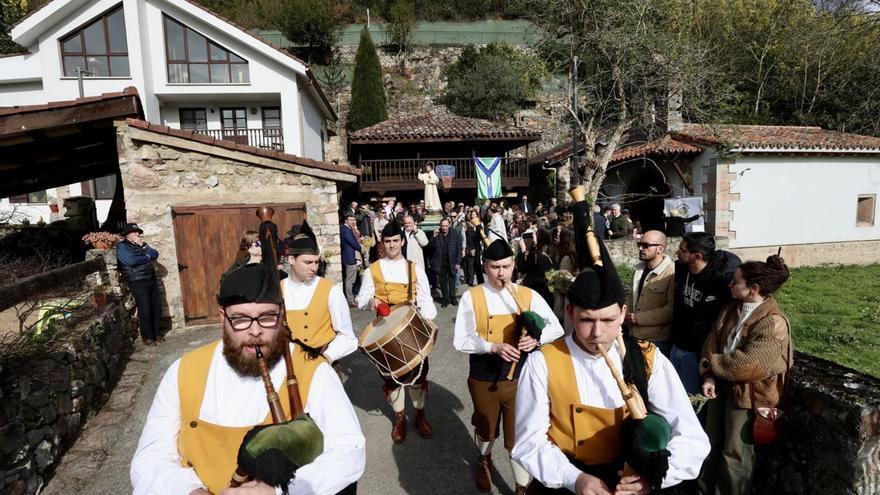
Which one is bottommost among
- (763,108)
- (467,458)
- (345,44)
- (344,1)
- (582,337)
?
(467,458)

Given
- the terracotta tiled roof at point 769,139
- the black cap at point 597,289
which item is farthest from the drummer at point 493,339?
the terracotta tiled roof at point 769,139

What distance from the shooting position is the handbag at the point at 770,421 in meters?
2.94

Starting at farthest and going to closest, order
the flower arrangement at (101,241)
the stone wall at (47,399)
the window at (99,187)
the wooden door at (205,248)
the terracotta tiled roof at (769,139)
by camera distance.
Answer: the window at (99,187) < the terracotta tiled roof at (769,139) < the wooden door at (205,248) < the flower arrangement at (101,241) < the stone wall at (47,399)

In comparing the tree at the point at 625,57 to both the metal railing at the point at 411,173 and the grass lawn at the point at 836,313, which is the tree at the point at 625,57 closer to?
the grass lawn at the point at 836,313

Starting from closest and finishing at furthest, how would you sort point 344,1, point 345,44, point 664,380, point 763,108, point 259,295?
1. point 259,295
2. point 664,380
3. point 763,108
4. point 345,44
5. point 344,1

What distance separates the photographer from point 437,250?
9492mm

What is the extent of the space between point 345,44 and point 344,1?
27.7 ft

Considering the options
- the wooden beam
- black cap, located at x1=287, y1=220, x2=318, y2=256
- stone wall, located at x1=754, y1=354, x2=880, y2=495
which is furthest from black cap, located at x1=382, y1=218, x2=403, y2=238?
the wooden beam

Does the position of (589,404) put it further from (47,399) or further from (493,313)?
(47,399)

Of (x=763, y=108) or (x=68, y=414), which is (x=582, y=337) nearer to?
(x=68, y=414)

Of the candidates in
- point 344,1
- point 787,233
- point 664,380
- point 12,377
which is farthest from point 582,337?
point 344,1

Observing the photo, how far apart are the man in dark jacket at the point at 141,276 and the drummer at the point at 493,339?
5.60 meters

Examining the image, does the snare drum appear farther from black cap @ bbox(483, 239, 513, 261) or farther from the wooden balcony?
the wooden balcony

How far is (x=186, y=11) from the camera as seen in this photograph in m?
17.6
